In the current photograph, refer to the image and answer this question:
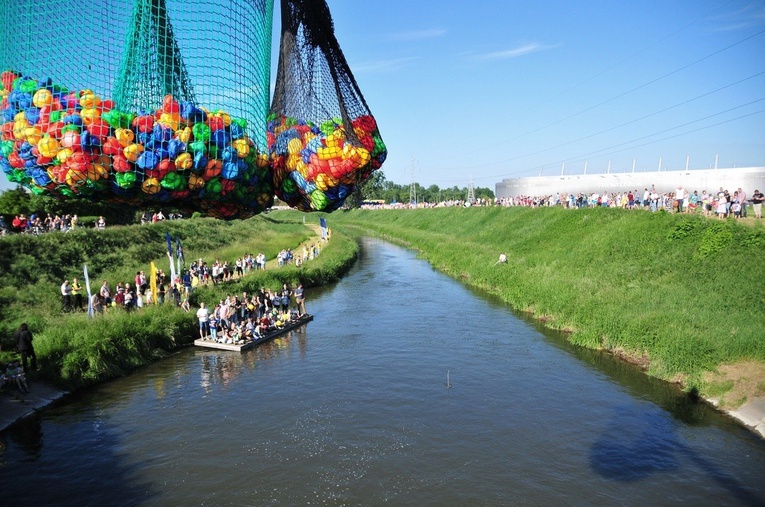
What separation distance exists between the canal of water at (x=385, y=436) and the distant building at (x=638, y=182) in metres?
28.1

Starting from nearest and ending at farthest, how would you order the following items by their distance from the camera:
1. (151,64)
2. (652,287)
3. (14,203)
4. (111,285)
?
(151,64) < (652,287) < (111,285) < (14,203)

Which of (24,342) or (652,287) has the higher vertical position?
(24,342)

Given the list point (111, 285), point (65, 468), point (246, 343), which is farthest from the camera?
point (111, 285)

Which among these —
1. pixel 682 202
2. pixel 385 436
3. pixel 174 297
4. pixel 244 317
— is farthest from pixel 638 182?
pixel 385 436

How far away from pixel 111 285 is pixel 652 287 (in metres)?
24.0

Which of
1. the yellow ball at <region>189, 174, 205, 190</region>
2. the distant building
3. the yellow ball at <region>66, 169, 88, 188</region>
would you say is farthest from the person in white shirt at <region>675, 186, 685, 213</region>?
the yellow ball at <region>66, 169, 88, 188</region>

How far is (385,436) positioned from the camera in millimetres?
14891

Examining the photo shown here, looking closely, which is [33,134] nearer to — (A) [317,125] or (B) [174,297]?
(A) [317,125]

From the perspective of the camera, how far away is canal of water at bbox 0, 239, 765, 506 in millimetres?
12555

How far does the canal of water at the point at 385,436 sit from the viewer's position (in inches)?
494

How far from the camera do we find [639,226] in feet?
106

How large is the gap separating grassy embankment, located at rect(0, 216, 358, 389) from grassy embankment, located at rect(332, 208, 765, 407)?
1316 cm

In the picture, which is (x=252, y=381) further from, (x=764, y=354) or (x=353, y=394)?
(x=764, y=354)

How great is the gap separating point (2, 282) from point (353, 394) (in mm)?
16757
